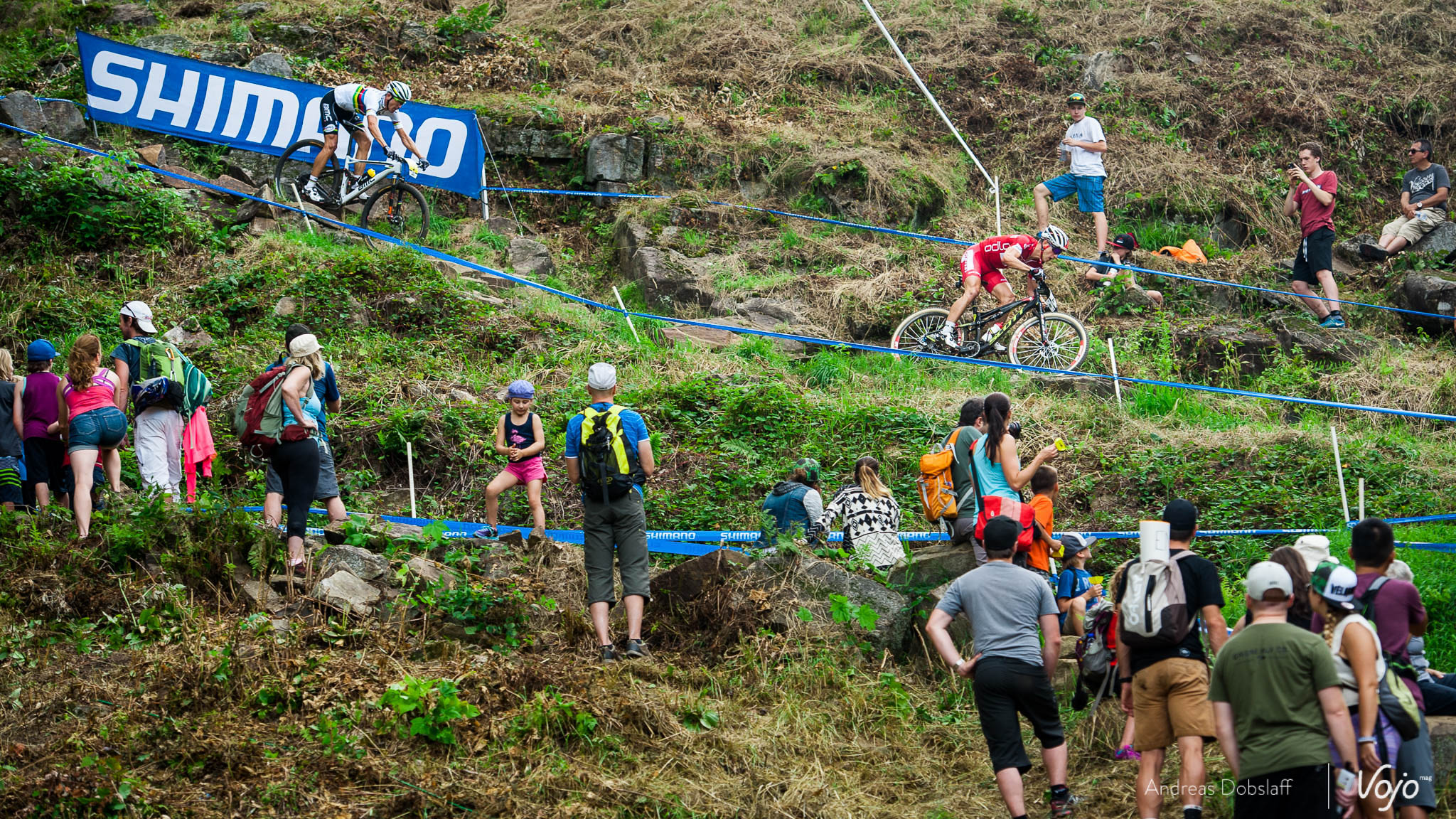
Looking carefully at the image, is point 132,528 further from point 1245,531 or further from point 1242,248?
point 1242,248

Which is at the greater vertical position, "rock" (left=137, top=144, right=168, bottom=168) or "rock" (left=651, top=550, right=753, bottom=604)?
"rock" (left=137, top=144, right=168, bottom=168)

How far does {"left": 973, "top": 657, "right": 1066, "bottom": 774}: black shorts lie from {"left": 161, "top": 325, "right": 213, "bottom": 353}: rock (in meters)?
9.30

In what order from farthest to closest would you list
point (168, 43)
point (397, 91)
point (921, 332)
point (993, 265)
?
→ point (168, 43) → point (397, 91) → point (921, 332) → point (993, 265)

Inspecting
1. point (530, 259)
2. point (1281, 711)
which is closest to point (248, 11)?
point (530, 259)

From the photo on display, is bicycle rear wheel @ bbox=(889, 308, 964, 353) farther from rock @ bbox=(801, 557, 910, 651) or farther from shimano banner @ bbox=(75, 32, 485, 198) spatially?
shimano banner @ bbox=(75, 32, 485, 198)

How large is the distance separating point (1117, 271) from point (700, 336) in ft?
17.7

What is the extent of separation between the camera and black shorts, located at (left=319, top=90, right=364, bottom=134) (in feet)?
42.9

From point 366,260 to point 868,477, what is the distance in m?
7.32

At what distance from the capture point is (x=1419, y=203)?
46.2 ft

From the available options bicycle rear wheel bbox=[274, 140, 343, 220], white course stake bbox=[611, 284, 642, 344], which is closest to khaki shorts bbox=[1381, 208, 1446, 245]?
white course stake bbox=[611, 284, 642, 344]

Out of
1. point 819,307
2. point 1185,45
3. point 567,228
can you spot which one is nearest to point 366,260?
point 567,228

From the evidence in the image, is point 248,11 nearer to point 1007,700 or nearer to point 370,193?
point 370,193

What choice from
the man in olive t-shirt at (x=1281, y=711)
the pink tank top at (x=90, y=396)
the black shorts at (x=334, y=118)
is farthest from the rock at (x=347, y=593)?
the black shorts at (x=334, y=118)

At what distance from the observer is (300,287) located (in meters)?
12.5
